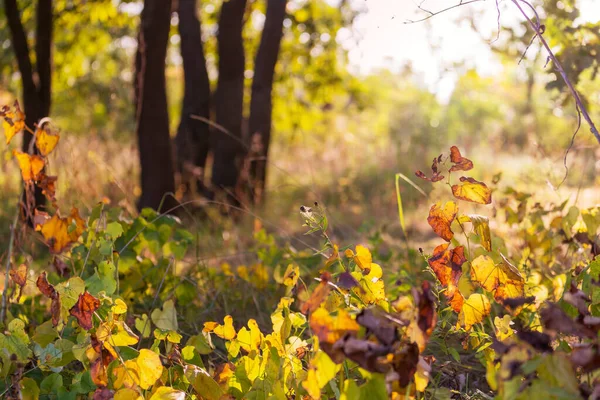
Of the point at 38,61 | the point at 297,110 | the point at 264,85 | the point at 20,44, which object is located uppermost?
the point at 20,44

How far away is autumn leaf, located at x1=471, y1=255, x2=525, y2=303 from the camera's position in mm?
1581

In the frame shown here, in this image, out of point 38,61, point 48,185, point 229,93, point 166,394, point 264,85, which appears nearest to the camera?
point 166,394

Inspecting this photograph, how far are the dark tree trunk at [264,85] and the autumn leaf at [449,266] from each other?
4.43m

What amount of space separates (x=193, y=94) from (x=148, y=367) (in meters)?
4.82

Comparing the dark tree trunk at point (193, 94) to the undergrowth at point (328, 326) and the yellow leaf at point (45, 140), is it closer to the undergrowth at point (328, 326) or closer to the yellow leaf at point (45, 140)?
the undergrowth at point (328, 326)

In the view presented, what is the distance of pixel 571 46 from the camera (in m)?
2.80

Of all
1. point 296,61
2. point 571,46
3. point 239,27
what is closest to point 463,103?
point 296,61

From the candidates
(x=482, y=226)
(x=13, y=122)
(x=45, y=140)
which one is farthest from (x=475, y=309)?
(x=13, y=122)

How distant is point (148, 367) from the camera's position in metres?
1.45

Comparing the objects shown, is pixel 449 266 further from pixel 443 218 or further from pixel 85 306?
pixel 85 306

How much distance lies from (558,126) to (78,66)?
11583 mm

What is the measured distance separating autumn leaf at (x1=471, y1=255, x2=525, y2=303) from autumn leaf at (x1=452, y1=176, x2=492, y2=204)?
0.44ft

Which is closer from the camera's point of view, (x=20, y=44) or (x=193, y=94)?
(x=20, y=44)

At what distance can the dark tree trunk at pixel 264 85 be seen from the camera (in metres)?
5.90
